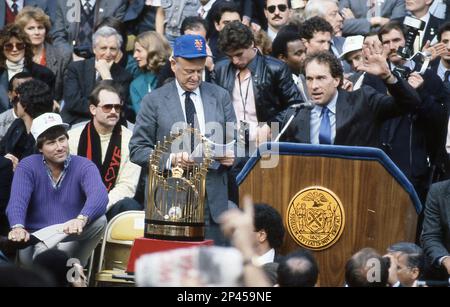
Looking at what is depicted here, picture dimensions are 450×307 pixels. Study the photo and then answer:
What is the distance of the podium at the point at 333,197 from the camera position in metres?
8.35

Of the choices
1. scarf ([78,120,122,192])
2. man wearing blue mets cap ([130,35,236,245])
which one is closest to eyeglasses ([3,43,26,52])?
scarf ([78,120,122,192])

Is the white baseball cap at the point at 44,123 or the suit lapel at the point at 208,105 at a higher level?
the suit lapel at the point at 208,105

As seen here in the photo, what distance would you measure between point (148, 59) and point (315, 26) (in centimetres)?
163

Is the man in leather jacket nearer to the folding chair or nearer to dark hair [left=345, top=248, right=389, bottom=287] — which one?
the folding chair

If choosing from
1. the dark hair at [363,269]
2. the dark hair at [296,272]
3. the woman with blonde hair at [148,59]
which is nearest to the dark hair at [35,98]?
the woman with blonde hair at [148,59]

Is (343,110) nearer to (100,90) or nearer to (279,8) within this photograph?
(100,90)

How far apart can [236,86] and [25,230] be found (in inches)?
93.9

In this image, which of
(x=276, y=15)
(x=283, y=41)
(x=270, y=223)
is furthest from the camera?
(x=276, y=15)

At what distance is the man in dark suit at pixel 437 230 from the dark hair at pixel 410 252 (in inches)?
22.6

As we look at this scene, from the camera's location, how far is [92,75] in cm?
1264

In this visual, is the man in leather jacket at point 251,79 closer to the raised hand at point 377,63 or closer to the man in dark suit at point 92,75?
the man in dark suit at point 92,75

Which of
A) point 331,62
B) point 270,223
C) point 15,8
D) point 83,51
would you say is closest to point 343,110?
point 331,62

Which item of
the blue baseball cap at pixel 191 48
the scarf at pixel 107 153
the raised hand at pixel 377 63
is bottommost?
the scarf at pixel 107 153
